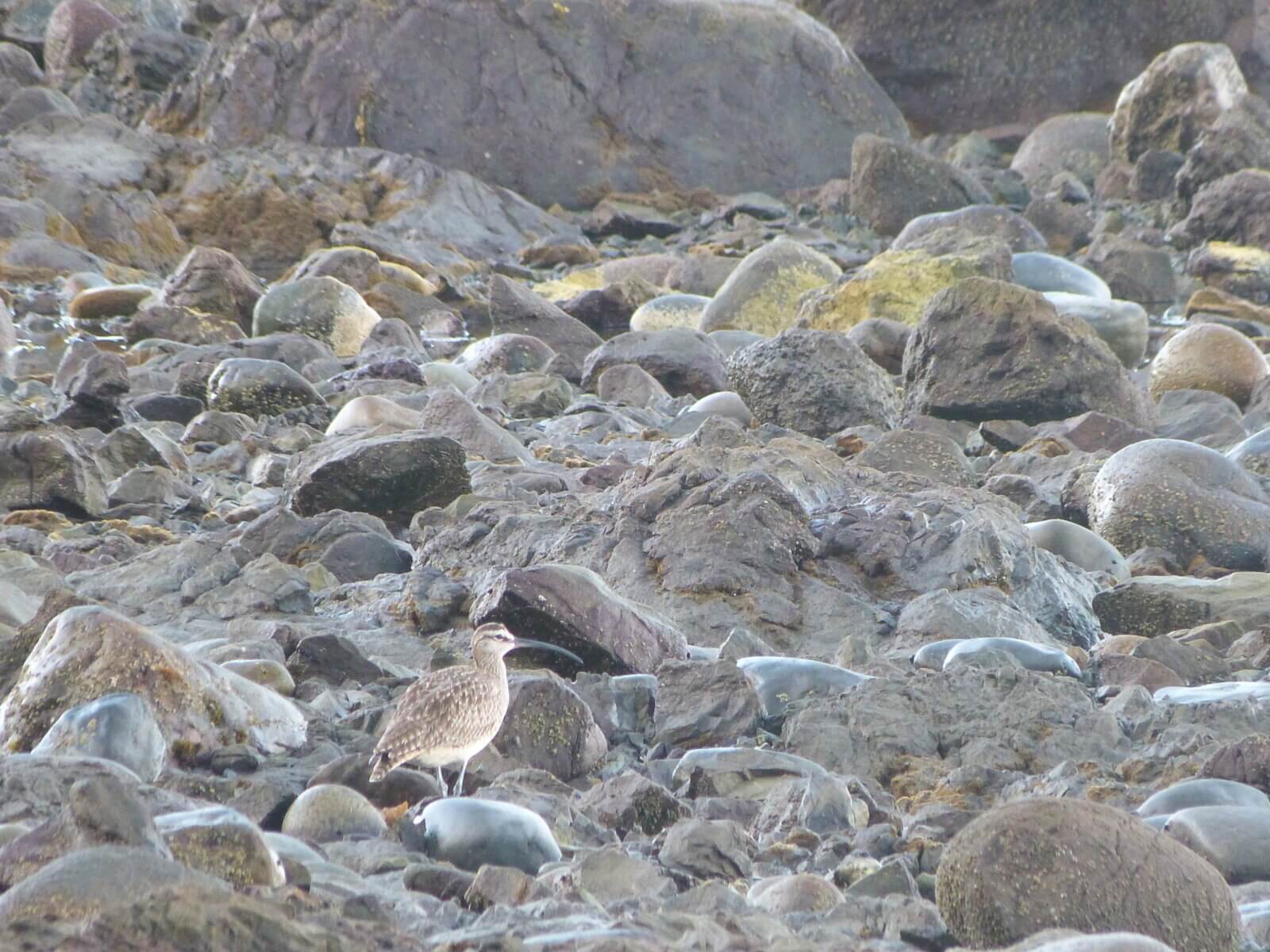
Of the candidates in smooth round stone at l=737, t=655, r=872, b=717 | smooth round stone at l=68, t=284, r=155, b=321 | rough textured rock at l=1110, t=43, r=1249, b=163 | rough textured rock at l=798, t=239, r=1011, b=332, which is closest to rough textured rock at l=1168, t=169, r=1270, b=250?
rough textured rock at l=1110, t=43, r=1249, b=163

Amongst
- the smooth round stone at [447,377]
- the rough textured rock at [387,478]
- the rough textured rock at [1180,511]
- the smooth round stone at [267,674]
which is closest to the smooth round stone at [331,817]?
the smooth round stone at [267,674]

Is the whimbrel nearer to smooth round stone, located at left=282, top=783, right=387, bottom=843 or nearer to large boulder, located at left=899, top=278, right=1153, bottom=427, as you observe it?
smooth round stone, located at left=282, top=783, right=387, bottom=843

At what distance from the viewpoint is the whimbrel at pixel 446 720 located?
335cm

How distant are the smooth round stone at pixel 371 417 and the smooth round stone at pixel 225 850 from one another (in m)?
5.34

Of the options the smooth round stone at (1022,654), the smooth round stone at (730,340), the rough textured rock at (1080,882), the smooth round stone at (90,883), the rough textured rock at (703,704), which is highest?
the smooth round stone at (90,883)

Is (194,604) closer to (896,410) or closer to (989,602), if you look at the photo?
(989,602)

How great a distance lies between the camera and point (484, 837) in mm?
3023

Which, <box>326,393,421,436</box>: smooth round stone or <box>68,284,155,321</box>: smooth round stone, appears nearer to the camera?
<box>326,393,421,436</box>: smooth round stone

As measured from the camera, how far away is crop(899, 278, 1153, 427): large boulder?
895 cm

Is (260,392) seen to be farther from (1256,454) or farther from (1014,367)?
(1256,454)

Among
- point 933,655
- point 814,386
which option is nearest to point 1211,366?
point 814,386

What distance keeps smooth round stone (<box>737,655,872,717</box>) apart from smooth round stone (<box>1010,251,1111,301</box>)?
10.1 meters

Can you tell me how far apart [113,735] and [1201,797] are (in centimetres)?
215

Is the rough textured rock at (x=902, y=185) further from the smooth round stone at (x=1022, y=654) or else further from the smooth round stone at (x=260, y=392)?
the smooth round stone at (x=1022, y=654)
